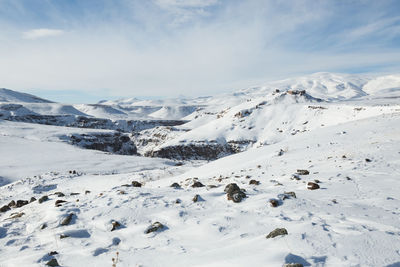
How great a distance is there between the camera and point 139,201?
815cm

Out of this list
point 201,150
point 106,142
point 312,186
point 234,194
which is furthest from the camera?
point 106,142

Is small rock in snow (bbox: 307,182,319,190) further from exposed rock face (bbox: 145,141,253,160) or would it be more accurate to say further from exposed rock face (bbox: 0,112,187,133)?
exposed rock face (bbox: 0,112,187,133)

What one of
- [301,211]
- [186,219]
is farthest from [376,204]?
[186,219]

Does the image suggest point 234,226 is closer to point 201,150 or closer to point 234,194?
point 234,194

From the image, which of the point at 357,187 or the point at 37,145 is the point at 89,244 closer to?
the point at 357,187

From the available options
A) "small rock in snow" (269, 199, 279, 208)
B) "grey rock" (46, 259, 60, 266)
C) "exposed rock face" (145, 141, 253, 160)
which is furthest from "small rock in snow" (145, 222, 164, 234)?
"exposed rock face" (145, 141, 253, 160)

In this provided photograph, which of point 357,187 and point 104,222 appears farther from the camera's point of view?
point 357,187

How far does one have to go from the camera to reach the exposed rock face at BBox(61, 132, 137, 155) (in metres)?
52.7

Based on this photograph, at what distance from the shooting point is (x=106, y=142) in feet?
188

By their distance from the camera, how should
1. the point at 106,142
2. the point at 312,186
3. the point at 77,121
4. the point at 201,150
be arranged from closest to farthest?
the point at 312,186, the point at 201,150, the point at 106,142, the point at 77,121

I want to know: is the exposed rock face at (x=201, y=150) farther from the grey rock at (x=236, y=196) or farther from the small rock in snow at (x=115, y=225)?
the small rock in snow at (x=115, y=225)

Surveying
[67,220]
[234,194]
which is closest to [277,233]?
[234,194]

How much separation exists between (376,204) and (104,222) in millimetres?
7728

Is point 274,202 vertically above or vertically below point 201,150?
above
